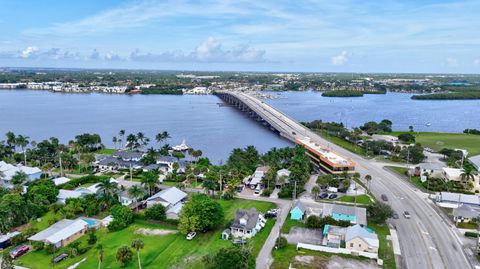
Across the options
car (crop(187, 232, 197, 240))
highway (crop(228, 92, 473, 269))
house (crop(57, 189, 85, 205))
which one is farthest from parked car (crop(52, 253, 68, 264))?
highway (crop(228, 92, 473, 269))

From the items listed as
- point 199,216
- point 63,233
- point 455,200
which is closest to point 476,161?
point 455,200

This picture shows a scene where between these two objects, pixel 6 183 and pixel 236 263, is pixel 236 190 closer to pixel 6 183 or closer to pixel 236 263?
pixel 236 263

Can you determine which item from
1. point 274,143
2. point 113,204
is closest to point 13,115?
point 274,143

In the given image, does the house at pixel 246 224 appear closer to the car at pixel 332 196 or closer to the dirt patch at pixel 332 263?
the dirt patch at pixel 332 263

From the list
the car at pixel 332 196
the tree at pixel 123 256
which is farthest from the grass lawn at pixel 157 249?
the car at pixel 332 196

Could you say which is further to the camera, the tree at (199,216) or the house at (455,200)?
the house at (455,200)

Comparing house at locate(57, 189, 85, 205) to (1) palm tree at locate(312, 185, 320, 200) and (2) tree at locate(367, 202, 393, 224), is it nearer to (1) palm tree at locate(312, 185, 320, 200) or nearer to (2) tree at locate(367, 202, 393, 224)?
(1) palm tree at locate(312, 185, 320, 200)
